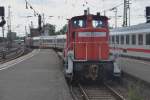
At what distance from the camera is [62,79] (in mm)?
21547

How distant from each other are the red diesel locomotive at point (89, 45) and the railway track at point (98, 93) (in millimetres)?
622

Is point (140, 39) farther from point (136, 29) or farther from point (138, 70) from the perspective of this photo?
point (138, 70)

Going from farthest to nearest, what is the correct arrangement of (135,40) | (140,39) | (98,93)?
1. (135,40)
2. (140,39)
3. (98,93)

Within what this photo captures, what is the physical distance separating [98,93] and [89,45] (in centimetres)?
369

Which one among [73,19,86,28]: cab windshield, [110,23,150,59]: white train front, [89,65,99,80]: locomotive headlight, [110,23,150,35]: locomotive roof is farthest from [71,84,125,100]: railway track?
[110,23,150,35]: locomotive roof

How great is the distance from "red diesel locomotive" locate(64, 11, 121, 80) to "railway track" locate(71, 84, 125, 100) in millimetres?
622

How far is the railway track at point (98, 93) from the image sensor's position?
16067mm

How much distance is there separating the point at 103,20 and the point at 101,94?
5010mm

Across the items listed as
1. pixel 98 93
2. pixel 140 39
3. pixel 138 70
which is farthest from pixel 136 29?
pixel 98 93

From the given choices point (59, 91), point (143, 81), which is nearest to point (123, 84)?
point (143, 81)

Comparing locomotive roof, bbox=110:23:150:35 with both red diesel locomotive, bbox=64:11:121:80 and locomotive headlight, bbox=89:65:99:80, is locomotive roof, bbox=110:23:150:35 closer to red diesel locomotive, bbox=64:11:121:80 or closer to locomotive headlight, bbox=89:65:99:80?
red diesel locomotive, bbox=64:11:121:80

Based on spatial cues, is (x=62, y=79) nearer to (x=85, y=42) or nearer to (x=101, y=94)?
(x=85, y=42)

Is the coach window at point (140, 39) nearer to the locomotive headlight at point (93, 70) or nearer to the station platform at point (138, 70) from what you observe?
the station platform at point (138, 70)

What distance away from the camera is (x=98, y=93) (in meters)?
17.6
